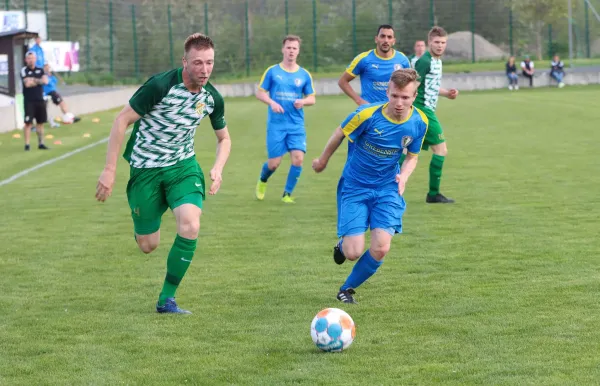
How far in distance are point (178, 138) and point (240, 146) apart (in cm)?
1406

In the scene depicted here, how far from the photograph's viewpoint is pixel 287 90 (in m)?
12.7

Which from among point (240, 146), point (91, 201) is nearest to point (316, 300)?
point (91, 201)

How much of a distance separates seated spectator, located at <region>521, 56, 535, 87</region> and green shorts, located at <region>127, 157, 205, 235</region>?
122 ft

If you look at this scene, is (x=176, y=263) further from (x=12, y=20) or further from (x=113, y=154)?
(x=12, y=20)

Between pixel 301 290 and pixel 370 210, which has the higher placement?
pixel 370 210

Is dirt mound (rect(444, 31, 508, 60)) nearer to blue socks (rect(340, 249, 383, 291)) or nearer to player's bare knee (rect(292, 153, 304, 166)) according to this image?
player's bare knee (rect(292, 153, 304, 166))

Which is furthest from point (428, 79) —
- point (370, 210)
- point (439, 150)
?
point (370, 210)

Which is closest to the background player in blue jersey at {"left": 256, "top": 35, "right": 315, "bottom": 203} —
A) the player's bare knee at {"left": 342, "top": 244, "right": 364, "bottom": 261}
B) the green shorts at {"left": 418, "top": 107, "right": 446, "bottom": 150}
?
the green shorts at {"left": 418, "top": 107, "right": 446, "bottom": 150}

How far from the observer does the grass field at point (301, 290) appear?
5.45 metres

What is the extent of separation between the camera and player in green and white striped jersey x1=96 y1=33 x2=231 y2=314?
657 centimetres

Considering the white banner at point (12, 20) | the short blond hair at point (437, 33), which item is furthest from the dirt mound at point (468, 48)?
the short blond hair at point (437, 33)

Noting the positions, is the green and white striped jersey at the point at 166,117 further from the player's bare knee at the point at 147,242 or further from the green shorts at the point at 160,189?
the player's bare knee at the point at 147,242

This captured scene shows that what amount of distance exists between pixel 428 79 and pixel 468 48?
38.2 m

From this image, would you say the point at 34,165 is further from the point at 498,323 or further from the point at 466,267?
the point at 498,323
